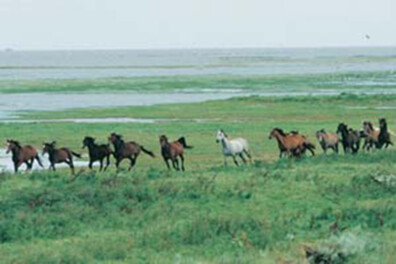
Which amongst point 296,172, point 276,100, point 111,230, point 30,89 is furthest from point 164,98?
point 111,230

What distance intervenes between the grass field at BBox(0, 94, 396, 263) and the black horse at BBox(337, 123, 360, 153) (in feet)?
9.80

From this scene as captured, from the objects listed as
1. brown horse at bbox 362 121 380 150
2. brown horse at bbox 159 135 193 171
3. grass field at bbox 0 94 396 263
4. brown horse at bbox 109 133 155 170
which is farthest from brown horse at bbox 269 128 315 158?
brown horse at bbox 109 133 155 170

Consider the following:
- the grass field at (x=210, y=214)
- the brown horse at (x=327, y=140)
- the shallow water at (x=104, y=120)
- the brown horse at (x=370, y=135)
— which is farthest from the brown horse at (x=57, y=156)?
the shallow water at (x=104, y=120)

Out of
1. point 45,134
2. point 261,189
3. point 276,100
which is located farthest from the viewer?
point 276,100

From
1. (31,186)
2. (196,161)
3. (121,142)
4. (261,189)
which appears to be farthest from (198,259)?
(196,161)

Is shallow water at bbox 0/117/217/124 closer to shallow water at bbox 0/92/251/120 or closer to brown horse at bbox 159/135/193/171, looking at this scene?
shallow water at bbox 0/92/251/120

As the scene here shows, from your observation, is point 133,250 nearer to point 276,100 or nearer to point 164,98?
point 276,100

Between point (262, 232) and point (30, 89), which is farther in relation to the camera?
point (30, 89)

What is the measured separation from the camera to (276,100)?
63.1 meters

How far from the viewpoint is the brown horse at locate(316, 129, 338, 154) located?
31016 millimetres

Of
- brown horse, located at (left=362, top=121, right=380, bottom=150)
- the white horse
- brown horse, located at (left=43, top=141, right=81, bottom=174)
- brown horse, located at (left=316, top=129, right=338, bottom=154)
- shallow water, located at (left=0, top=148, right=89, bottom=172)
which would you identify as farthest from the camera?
brown horse, located at (left=362, top=121, right=380, bottom=150)

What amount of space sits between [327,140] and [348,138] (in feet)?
2.82

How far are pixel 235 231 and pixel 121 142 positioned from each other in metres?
10.9

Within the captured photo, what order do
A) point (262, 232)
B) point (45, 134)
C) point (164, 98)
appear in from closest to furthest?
point (262, 232)
point (45, 134)
point (164, 98)
